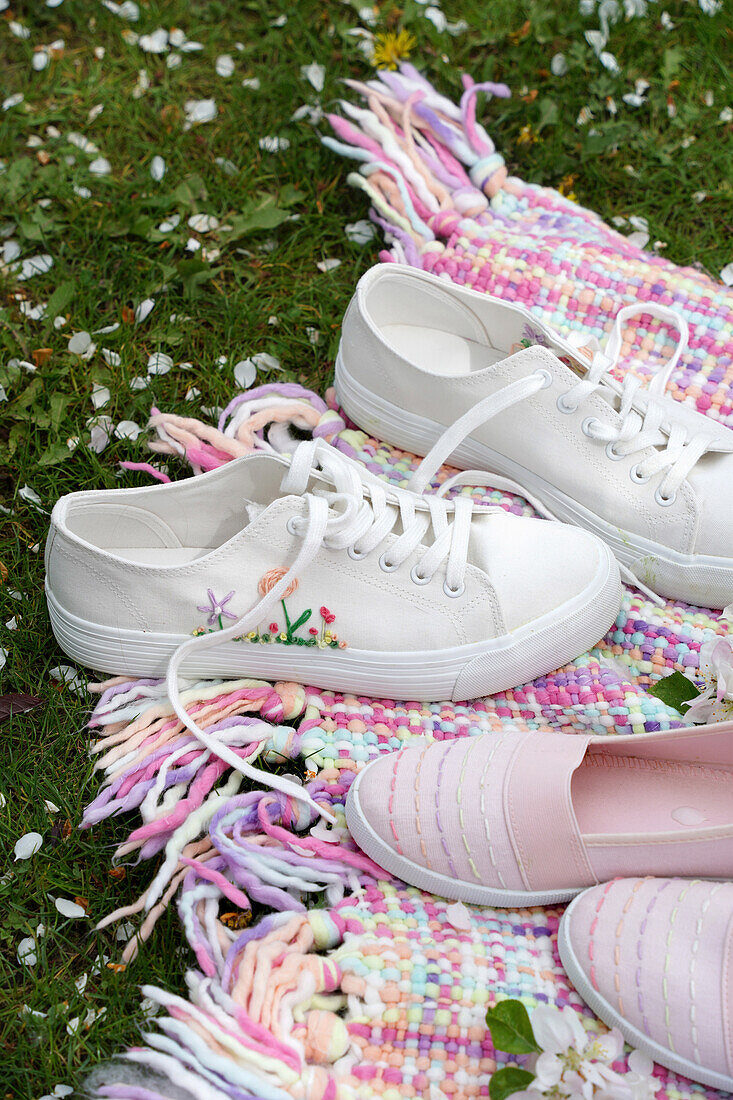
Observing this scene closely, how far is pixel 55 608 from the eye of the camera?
47.6 inches

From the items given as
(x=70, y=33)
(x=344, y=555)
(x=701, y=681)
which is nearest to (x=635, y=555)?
(x=701, y=681)

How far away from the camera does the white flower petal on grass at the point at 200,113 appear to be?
1.78 meters

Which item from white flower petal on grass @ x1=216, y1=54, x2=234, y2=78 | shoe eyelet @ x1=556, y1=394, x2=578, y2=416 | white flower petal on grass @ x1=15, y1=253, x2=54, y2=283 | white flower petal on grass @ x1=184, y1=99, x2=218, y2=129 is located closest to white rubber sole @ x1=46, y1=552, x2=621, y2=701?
shoe eyelet @ x1=556, y1=394, x2=578, y2=416

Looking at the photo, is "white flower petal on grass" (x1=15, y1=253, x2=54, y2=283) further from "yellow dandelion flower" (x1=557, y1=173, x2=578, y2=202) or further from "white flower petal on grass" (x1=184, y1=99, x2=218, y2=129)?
"yellow dandelion flower" (x1=557, y1=173, x2=578, y2=202)

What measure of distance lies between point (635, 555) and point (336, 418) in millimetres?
475

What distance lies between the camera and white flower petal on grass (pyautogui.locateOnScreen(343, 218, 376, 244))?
64.6 inches

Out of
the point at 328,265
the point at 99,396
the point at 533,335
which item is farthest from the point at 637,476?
the point at 99,396

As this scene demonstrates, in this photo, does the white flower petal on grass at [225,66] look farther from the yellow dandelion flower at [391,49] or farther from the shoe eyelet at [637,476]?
the shoe eyelet at [637,476]

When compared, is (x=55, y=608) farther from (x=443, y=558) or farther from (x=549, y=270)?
(x=549, y=270)

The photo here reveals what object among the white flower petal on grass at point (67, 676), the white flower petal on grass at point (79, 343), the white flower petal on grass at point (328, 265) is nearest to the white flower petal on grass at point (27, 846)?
the white flower petal on grass at point (67, 676)

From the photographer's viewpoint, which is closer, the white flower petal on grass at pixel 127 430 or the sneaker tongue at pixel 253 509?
the sneaker tongue at pixel 253 509

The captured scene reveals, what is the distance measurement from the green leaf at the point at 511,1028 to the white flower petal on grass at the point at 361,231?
1227mm

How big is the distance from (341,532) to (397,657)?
0.17 m

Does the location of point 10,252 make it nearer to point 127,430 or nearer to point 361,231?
point 127,430
